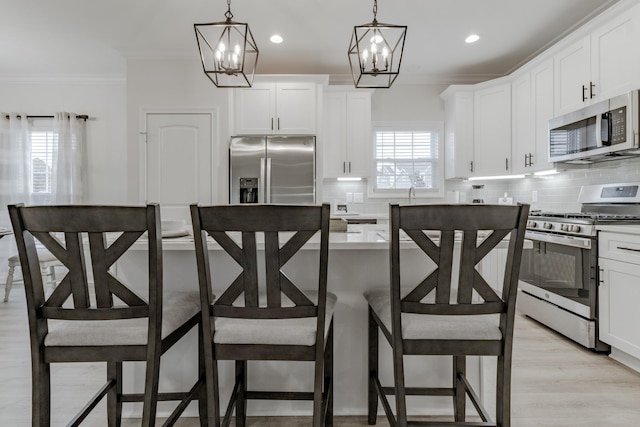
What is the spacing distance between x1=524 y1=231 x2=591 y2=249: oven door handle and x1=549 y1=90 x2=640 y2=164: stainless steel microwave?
67 cm

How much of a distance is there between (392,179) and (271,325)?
153 inches

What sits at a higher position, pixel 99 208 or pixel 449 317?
pixel 99 208

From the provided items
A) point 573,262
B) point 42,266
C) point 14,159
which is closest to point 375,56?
point 573,262

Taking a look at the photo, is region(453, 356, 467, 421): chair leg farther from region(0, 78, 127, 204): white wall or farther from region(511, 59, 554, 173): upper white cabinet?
region(0, 78, 127, 204): white wall

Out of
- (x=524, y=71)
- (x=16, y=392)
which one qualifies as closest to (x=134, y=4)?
(x=16, y=392)

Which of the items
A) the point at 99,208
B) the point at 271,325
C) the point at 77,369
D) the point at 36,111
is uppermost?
the point at 36,111

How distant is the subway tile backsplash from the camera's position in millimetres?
3061

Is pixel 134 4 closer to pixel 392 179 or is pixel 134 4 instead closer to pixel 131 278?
pixel 131 278

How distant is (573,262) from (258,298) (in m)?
2.60

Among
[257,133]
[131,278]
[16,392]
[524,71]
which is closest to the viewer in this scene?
[131,278]

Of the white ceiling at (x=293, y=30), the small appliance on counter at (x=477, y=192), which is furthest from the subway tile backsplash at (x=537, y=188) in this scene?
the white ceiling at (x=293, y=30)

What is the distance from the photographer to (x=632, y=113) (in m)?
2.46

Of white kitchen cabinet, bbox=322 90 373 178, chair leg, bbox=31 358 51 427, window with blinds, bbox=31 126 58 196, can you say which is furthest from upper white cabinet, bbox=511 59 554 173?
window with blinds, bbox=31 126 58 196

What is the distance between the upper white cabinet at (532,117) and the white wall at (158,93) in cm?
324
